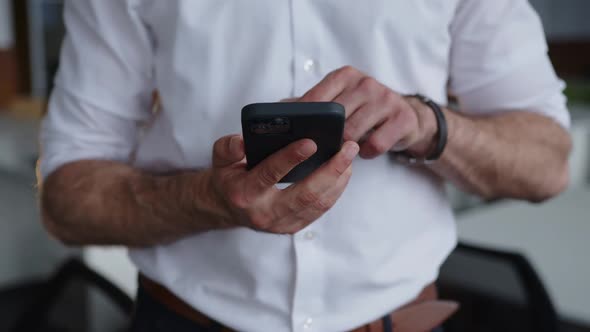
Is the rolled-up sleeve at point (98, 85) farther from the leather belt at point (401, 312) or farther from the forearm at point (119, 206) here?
Answer: the leather belt at point (401, 312)

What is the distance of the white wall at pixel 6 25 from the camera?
3.06 metres

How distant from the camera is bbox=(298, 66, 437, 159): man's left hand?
71 cm

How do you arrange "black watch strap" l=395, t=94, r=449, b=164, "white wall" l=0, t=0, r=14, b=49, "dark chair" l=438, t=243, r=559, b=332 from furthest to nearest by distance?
"white wall" l=0, t=0, r=14, b=49 < "dark chair" l=438, t=243, r=559, b=332 < "black watch strap" l=395, t=94, r=449, b=164

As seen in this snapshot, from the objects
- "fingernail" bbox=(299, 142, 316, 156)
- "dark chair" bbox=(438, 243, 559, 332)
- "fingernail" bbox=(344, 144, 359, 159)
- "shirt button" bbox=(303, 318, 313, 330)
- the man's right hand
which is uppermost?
"fingernail" bbox=(299, 142, 316, 156)

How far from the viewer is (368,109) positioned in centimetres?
71

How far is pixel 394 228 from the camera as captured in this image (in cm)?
89

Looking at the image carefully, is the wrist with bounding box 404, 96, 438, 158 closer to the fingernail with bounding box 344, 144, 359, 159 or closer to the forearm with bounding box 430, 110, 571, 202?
the forearm with bounding box 430, 110, 571, 202

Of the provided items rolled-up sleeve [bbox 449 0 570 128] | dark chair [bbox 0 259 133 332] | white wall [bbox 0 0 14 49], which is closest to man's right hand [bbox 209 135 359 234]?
rolled-up sleeve [bbox 449 0 570 128]

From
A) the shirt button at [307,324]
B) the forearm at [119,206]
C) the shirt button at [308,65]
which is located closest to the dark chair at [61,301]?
the forearm at [119,206]

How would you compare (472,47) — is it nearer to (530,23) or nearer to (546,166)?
(530,23)

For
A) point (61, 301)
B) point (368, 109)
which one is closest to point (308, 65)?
point (368, 109)

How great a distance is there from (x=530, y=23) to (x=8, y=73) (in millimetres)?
2771

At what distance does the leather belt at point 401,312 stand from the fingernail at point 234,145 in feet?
1.06

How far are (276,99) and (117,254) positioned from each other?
1.45 m
